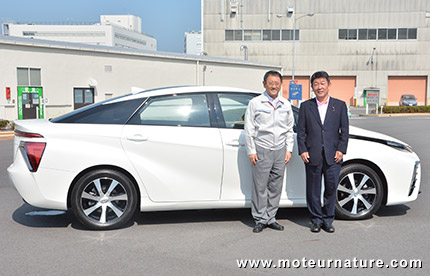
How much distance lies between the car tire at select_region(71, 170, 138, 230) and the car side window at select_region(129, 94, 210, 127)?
2.23 feet

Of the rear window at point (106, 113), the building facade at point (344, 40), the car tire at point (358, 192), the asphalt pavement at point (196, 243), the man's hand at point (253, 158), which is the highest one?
the building facade at point (344, 40)

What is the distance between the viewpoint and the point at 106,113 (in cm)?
482

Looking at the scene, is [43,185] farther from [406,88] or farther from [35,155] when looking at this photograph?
[406,88]

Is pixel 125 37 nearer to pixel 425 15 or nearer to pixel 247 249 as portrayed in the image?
pixel 425 15

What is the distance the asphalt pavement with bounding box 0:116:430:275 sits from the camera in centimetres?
372

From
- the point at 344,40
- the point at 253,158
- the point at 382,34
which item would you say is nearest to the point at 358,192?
the point at 253,158

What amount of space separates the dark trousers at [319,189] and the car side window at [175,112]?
129 cm

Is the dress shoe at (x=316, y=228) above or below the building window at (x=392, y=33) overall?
below

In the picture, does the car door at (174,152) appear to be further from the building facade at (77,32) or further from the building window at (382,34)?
the building facade at (77,32)

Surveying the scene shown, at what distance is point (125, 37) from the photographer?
463ft

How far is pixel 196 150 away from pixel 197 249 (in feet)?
3.60

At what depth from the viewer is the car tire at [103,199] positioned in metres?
4.61

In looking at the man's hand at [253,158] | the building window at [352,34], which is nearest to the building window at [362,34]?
the building window at [352,34]

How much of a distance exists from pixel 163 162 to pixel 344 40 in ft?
169
